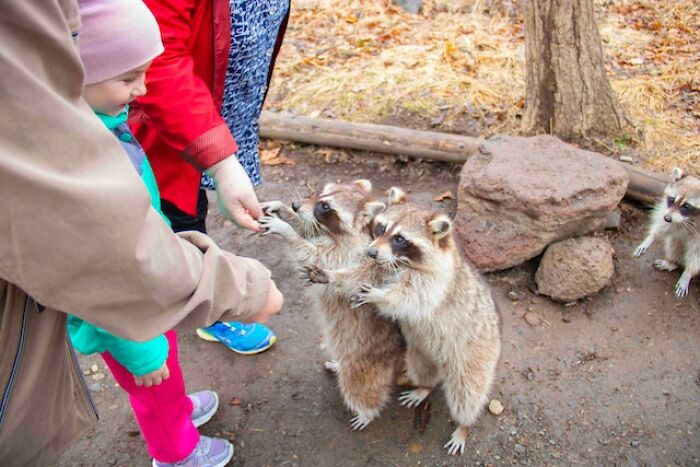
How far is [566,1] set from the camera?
3717 mm

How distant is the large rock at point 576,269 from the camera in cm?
318

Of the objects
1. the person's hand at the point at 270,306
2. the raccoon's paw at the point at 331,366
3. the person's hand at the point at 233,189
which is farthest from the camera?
the raccoon's paw at the point at 331,366

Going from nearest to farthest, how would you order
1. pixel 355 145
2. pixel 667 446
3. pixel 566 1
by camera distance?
pixel 667 446
pixel 566 1
pixel 355 145

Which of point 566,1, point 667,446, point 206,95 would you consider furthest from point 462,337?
point 566,1

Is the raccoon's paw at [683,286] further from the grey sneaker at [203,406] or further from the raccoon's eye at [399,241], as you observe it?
the grey sneaker at [203,406]

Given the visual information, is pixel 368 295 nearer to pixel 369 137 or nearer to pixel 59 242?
pixel 59 242

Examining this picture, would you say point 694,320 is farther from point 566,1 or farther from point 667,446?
point 566,1

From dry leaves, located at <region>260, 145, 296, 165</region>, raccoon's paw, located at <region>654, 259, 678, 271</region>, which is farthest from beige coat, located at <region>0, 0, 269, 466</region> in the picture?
dry leaves, located at <region>260, 145, 296, 165</region>

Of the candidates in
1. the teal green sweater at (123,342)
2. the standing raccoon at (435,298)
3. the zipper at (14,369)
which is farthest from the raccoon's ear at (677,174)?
the zipper at (14,369)

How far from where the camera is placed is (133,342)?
162cm

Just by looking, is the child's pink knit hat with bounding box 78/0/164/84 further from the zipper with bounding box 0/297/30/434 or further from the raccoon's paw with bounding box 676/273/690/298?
the raccoon's paw with bounding box 676/273/690/298

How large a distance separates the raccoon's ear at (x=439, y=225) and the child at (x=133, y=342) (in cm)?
111

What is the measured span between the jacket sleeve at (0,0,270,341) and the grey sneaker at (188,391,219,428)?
167 cm

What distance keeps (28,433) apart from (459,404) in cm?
177
